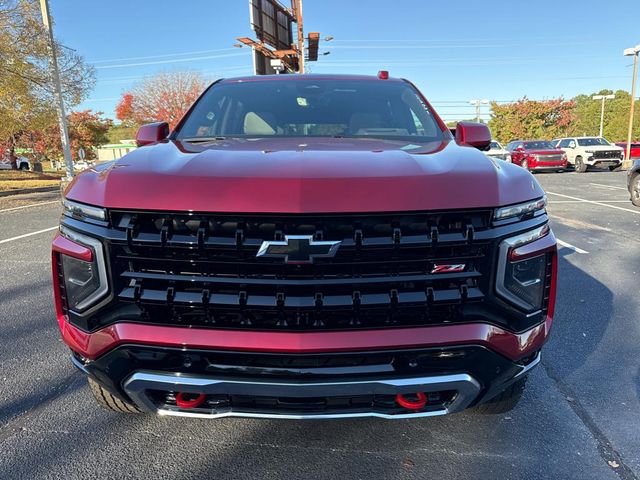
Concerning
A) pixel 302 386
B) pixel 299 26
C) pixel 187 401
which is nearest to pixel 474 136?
pixel 302 386

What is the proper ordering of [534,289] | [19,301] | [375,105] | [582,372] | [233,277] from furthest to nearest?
[19,301]
[375,105]
[582,372]
[534,289]
[233,277]

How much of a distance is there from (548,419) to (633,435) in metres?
0.38

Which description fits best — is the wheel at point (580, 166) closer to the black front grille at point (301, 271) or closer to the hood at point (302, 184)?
the hood at point (302, 184)

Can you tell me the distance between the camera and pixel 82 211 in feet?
5.79

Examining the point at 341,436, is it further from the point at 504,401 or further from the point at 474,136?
the point at 474,136

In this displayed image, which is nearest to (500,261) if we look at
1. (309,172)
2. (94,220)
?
(309,172)

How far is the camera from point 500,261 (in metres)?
1.68

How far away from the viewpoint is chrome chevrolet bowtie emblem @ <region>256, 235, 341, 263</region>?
1.60 m

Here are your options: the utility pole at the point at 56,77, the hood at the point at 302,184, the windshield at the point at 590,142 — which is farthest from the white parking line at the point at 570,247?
the windshield at the point at 590,142

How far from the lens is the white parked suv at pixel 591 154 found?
22.0 m

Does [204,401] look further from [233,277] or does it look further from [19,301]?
[19,301]

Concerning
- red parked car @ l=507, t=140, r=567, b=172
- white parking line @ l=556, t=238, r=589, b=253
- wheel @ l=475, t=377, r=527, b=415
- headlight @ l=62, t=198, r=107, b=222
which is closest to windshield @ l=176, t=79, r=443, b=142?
headlight @ l=62, t=198, r=107, b=222

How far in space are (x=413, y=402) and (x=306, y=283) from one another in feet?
2.17

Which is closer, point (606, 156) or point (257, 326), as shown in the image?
point (257, 326)
